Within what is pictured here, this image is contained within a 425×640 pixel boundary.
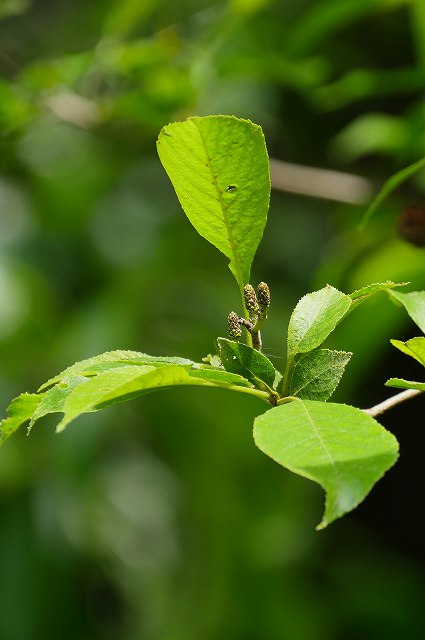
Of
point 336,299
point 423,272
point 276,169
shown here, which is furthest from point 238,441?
point 336,299

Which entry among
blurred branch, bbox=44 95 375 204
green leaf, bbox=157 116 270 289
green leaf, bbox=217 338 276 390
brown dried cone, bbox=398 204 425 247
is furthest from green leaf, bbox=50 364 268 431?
blurred branch, bbox=44 95 375 204

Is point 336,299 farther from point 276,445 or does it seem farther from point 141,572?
point 141,572

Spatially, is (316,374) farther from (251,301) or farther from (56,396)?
(56,396)

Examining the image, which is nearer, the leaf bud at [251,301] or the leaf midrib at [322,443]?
the leaf midrib at [322,443]

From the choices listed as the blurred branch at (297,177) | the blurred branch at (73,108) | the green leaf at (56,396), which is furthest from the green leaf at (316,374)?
the blurred branch at (73,108)

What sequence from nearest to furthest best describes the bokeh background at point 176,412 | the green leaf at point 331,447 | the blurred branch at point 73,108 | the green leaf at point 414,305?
1. the green leaf at point 331,447
2. the green leaf at point 414,305
3. the blurred branch at point 73,108
4. the bokeh background at point 176,412

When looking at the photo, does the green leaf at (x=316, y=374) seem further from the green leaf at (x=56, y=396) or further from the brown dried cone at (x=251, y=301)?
the green leaf at (x=56, y=396)

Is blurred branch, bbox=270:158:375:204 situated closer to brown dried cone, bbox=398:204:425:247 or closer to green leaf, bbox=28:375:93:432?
brown dried cone, bbox=398:204:425:247
